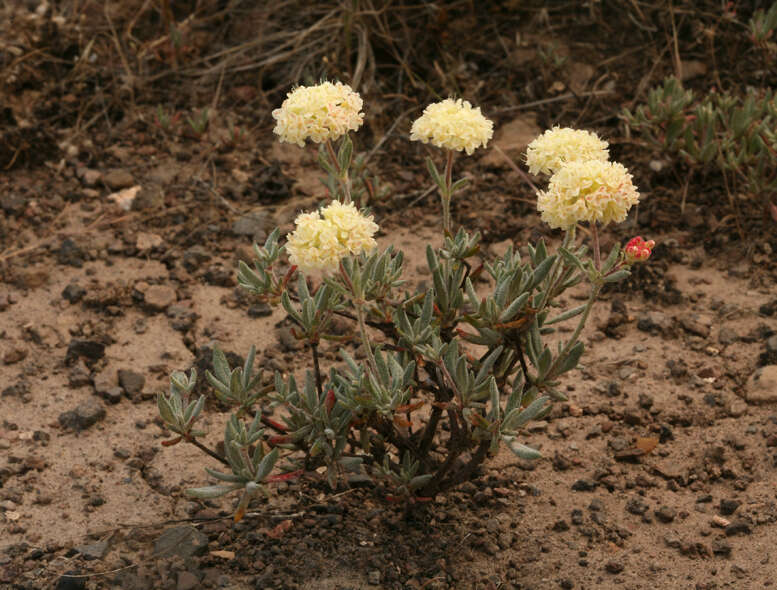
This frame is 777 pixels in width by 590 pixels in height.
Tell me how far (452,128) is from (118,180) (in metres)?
2.78

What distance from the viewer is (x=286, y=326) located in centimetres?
417

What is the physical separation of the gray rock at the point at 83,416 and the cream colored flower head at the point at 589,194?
6.76ft

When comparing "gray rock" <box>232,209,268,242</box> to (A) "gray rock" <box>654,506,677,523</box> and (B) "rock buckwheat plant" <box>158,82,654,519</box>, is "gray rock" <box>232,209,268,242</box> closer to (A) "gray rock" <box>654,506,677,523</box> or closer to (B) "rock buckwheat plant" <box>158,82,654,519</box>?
(B) "rock buckwheat plant" <box>158,82,654,519</box>

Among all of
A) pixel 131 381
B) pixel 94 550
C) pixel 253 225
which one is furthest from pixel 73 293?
pixel 94 550

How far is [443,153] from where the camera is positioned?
199 inches

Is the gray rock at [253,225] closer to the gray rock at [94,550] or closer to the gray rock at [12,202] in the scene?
the gray rock at [12,202]

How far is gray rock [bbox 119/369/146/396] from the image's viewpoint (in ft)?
12.7

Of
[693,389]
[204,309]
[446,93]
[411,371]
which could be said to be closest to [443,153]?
[446,93]

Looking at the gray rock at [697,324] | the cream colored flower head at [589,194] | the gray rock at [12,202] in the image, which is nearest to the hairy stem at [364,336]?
the cream colored flower head at [589,194]

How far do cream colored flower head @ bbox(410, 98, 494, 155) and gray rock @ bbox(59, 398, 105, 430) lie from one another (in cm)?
180

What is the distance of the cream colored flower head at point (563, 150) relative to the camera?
2699mm

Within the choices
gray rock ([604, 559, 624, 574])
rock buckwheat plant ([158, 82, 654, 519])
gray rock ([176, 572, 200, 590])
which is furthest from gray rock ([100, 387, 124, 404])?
gray rock ([604, 559, 624, 574])

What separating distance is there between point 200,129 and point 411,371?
2.82 metres

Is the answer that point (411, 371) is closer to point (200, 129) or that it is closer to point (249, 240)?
point (249, 240)
